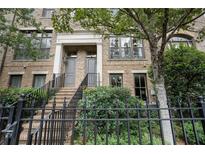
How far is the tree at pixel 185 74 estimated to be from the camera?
910 centimetres

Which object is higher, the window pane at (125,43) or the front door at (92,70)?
the window pane at (125,43)

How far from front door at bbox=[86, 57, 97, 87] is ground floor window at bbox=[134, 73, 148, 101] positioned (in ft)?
10.8

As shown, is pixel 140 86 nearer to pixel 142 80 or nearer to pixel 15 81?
pixel 142 80

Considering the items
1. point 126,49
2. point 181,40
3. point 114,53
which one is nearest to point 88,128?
point 114,53

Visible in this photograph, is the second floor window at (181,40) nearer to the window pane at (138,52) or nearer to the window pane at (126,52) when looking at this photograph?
the window pane at (138,52)

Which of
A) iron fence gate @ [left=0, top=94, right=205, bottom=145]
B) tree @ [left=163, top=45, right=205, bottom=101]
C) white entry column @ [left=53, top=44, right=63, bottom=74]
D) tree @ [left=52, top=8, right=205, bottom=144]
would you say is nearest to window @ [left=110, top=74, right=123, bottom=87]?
tree @ [left=163, top=45, right=205, bottom=101]

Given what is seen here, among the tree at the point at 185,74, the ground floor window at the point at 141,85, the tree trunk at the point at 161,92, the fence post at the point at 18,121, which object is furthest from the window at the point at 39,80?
the fence post at the point at 18,121

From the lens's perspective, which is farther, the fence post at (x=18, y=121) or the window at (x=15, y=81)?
the window at (x=15, y=81)

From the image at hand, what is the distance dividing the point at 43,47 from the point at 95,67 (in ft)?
15.7

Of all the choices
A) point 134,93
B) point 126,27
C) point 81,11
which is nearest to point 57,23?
point 81,11

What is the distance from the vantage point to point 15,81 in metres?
12.7

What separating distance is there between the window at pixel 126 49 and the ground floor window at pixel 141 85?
1710 millimetres

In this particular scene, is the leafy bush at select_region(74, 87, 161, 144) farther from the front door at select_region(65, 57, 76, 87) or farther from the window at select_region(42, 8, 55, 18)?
the window at select_region(42, 8, 55, 18)

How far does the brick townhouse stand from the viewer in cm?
1238
